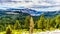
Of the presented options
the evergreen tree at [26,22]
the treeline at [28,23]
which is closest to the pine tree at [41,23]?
the treeline at [28,23]

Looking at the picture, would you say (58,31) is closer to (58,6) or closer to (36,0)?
(58,6)

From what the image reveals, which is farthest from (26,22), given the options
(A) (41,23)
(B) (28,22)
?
(A) (41,23)

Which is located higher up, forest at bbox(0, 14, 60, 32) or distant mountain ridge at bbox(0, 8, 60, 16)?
distant mountain ridge at bbox(0, 8, 60, 16)

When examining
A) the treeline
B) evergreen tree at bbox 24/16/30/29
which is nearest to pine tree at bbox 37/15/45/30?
the treeline

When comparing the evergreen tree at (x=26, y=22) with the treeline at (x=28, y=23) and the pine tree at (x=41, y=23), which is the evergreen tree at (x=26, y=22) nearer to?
the treeline at (x=28, y=23)

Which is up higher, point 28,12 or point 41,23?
point 28,12

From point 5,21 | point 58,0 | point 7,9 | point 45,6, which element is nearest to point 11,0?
point 7,9

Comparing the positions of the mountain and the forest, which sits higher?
the mountain

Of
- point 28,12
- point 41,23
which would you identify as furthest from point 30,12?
point 41,23

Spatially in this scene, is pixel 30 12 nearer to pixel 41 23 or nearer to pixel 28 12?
pixel 28 12

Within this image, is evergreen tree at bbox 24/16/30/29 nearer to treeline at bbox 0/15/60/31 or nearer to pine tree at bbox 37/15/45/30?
treeline at bbox 0/15/60/31
